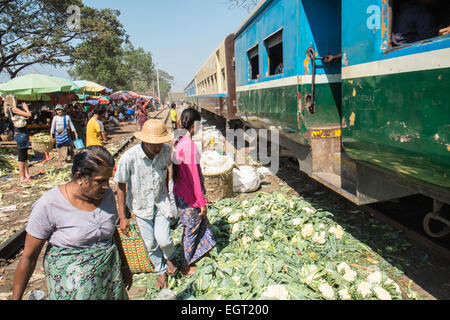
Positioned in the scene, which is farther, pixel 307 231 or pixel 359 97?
pixel 307 231

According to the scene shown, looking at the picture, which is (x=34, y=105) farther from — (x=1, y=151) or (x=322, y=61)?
(x=322, y=61)

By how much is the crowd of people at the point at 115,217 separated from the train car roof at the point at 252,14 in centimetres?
339

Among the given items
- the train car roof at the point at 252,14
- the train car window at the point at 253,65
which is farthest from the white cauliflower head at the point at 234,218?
the train car window at the point at 253,65

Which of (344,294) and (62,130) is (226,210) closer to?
(344,294)

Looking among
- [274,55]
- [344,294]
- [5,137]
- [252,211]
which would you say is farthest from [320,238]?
[5,137]

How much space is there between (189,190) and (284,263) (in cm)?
131

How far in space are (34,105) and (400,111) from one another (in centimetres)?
1801

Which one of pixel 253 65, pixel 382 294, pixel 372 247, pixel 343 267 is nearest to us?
pixel 382 294

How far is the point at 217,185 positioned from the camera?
206 inches

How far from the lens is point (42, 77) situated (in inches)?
427

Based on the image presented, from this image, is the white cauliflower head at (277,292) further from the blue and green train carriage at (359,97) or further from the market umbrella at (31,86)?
the market umbrella at (31,86)

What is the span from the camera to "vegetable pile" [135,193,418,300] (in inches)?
109

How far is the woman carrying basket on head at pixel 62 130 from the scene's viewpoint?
8.65 m

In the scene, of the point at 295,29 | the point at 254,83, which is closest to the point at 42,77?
the point at 254,83
